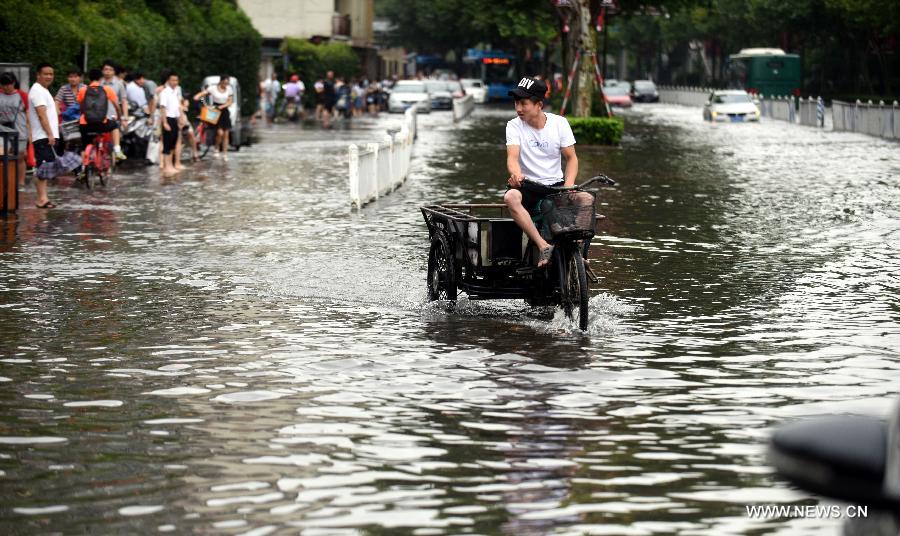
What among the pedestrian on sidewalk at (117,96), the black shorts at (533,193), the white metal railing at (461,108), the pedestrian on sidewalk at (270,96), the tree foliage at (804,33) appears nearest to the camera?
the black shorts at (533,193)

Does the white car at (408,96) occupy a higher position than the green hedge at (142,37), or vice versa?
the green hedge at (142,37)

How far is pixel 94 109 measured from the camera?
2422 centimetres

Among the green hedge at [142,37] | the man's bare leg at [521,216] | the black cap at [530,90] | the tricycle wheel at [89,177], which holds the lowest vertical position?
the tricycle wheel at [89,177]

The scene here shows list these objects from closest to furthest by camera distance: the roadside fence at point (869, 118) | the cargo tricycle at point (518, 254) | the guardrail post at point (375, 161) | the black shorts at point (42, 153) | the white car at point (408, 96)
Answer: the cargo tricycle at point (518, 254) → the black shorts at point (42, 153) → the guardrail post at point (375, 161) → the roadside fence at point (869, 118) → the white car at point (408, 96)

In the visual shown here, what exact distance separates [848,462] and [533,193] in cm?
891

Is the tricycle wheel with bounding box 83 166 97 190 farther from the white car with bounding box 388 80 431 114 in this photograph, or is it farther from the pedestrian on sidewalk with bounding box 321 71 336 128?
the white car with bounding box 388 80 431 114

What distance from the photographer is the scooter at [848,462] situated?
9.41 feet

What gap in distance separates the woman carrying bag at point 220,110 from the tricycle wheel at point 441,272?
68.2 ft

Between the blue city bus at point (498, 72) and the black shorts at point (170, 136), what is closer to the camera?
the black shorts at point (170, 136)

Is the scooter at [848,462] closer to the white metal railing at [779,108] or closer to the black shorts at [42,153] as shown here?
the black shorts at [42,153]

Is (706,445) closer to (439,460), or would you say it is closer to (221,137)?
(439,460)

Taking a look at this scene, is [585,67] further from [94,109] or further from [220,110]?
[94,109]

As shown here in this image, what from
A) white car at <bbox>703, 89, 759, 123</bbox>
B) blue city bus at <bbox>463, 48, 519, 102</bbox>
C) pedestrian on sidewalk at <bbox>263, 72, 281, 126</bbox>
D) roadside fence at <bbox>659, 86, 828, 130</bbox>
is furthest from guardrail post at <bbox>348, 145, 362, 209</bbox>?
blue city bus at <bbox>463, 48, 519, 102</bbox>

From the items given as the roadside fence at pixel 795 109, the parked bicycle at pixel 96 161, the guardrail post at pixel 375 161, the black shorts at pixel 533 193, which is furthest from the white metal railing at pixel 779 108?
the black shorts at pixel 533 193
